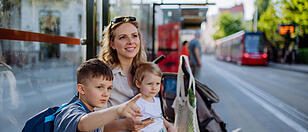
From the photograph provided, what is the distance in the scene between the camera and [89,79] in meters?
1.39

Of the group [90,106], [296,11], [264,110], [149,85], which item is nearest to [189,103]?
[149,85]

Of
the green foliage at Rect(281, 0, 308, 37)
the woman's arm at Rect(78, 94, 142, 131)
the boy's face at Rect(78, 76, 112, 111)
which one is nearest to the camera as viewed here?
the woman's arm at Rect(78, 94, 142, 131)

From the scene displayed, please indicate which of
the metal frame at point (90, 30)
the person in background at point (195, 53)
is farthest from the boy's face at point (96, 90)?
the person in background at point (195, 53)

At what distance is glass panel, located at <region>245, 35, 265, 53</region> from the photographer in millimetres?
22672

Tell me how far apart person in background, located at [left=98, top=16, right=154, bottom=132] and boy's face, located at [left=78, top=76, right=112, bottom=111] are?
0.39 meters

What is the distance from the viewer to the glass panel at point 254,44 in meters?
22.7

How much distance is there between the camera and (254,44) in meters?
22.7

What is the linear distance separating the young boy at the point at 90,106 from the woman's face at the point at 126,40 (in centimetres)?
46

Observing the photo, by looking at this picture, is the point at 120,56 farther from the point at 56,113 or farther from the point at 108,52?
the point at 56,113

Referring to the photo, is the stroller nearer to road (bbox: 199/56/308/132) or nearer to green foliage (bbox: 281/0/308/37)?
road (bbox: 199/56/308/132)

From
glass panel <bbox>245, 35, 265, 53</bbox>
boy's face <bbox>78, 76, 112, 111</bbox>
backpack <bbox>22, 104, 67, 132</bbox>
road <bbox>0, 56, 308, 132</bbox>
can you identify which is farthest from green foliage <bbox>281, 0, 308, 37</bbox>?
backpack <bbox>22, 104, 67, 132</bbox>

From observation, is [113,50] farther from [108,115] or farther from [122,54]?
[108,115]

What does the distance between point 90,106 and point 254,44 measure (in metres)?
23.1

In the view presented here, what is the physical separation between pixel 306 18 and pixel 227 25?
4097cm
